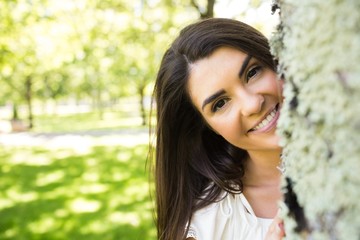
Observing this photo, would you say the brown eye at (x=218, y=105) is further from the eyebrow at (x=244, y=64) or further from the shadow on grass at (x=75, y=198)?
the shadow on grass at (x=75, y=198)

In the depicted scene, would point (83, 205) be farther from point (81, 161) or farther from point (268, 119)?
point (268, 119)

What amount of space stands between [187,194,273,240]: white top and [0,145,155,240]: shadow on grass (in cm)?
308

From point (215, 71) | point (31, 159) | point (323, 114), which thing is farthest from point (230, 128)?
point (31, 159)

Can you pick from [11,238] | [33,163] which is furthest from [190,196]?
[33,163]

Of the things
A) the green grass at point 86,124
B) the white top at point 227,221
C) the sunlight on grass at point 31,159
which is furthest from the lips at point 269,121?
the green grass at point 86,124

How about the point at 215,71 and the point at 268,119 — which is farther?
the point at 215,71

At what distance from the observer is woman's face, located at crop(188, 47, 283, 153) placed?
166cm

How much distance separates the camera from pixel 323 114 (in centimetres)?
72

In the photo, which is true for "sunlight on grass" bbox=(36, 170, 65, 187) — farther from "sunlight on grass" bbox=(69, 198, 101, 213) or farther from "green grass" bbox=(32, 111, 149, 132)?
"green grass" bbox=(32, 111, 149, 132)

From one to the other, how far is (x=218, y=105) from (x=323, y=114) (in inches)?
43.9

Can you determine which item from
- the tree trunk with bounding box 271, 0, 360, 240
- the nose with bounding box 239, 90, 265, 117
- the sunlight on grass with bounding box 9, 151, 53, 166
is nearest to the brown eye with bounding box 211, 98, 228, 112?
the nose with bounding box 239, 90, 265, 117

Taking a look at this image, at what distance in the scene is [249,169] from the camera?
7.58 ft

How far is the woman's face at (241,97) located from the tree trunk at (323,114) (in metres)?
0.76

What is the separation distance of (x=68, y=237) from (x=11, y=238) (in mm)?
738
